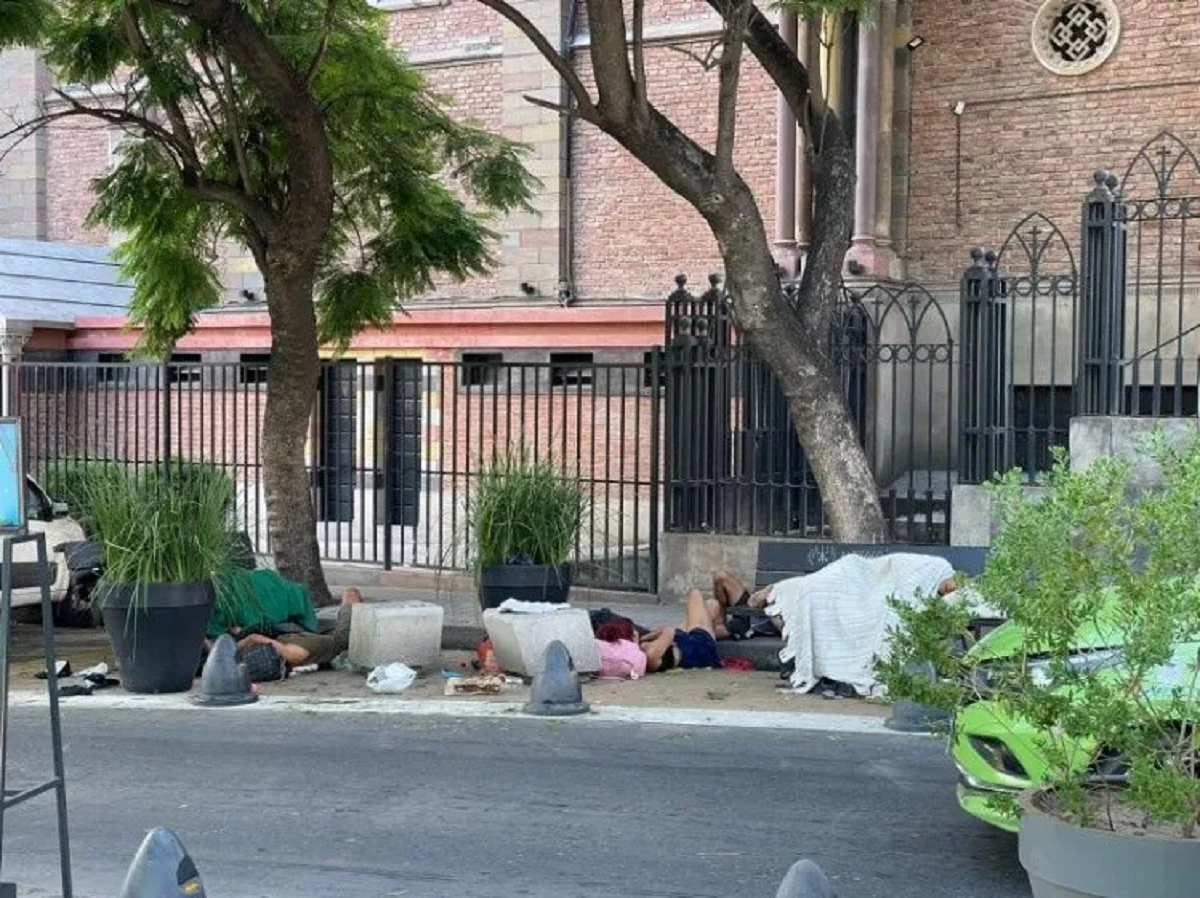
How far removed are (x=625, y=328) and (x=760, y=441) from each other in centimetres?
714

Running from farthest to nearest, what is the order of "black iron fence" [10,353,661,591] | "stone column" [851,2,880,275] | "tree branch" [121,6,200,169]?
"stone column" [851,2,880,275] → "black iron fence" [10,353,661,591] → "tree branch" [121,6,200,169]

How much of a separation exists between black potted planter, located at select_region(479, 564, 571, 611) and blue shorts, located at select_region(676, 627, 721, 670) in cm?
106

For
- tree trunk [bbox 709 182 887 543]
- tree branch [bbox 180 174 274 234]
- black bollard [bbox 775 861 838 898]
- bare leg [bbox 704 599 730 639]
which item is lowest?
bare leg [bbox 704 599 730 639]

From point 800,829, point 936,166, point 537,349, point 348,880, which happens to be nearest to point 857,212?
point 936,166

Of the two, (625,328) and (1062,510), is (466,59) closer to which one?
(625,328)

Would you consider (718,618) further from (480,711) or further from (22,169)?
(22,169)

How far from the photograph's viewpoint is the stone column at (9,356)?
71.4 ft

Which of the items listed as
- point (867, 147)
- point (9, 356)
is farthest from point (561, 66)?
point (9, 356)

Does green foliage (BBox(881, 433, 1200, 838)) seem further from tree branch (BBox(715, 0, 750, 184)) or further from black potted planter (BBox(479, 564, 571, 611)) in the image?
tree branch (BBox(715, 0, 750, 184))

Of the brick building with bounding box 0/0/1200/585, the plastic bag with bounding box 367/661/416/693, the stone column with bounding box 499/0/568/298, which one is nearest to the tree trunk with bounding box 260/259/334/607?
the brick building with bounding box 0/0/1200/585

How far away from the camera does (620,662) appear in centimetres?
1174

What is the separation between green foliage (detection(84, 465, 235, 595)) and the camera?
11.0 meters

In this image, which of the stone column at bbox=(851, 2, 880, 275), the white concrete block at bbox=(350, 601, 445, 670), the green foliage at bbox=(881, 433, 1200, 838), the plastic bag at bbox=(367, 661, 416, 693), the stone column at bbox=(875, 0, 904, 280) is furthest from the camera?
the stone column at bbox=(875, 0, 904, 280)

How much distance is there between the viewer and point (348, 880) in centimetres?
663
